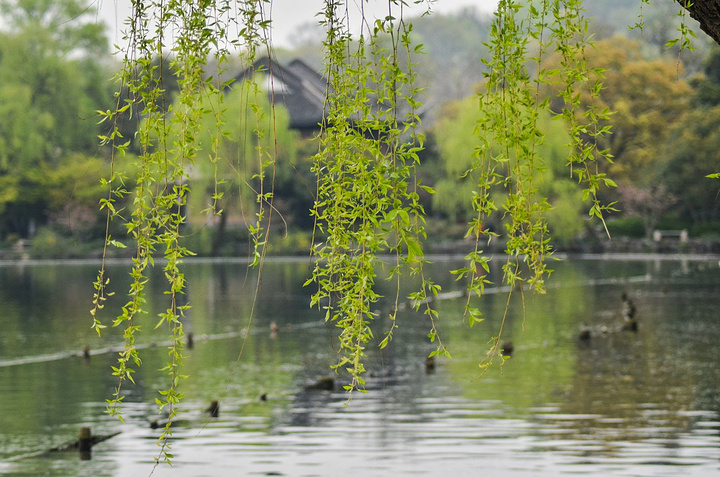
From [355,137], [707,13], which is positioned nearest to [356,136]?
[355,137]

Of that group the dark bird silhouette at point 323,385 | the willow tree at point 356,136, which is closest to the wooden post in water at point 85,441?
the dark bird silhouette at point 323,385

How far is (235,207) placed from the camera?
51.9m

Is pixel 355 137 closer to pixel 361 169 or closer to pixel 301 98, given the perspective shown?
pixel 361 169

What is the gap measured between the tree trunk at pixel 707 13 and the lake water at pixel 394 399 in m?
1.73

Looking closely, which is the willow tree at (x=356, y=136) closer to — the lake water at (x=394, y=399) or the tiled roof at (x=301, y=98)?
the lake water at (x=394, y=399)

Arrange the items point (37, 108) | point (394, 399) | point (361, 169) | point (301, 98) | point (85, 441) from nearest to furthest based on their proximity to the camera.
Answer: point (361, 169)
point (85, 441)
point (394, 399)
point (37, 108)
point (301, 98)

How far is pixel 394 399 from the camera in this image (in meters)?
15.0

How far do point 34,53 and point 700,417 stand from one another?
47.5m

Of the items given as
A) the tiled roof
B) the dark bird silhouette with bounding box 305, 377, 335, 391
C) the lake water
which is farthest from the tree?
the dark bird silhouette with bounding box 305, 377, 335, 391

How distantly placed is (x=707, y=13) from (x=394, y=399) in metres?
11.9

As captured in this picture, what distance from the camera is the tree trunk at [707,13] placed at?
346 centimetres

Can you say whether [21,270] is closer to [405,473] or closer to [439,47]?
[405,473]

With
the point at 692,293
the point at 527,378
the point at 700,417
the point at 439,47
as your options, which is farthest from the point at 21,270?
the point at 439,47

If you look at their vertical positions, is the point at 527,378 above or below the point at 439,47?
below
